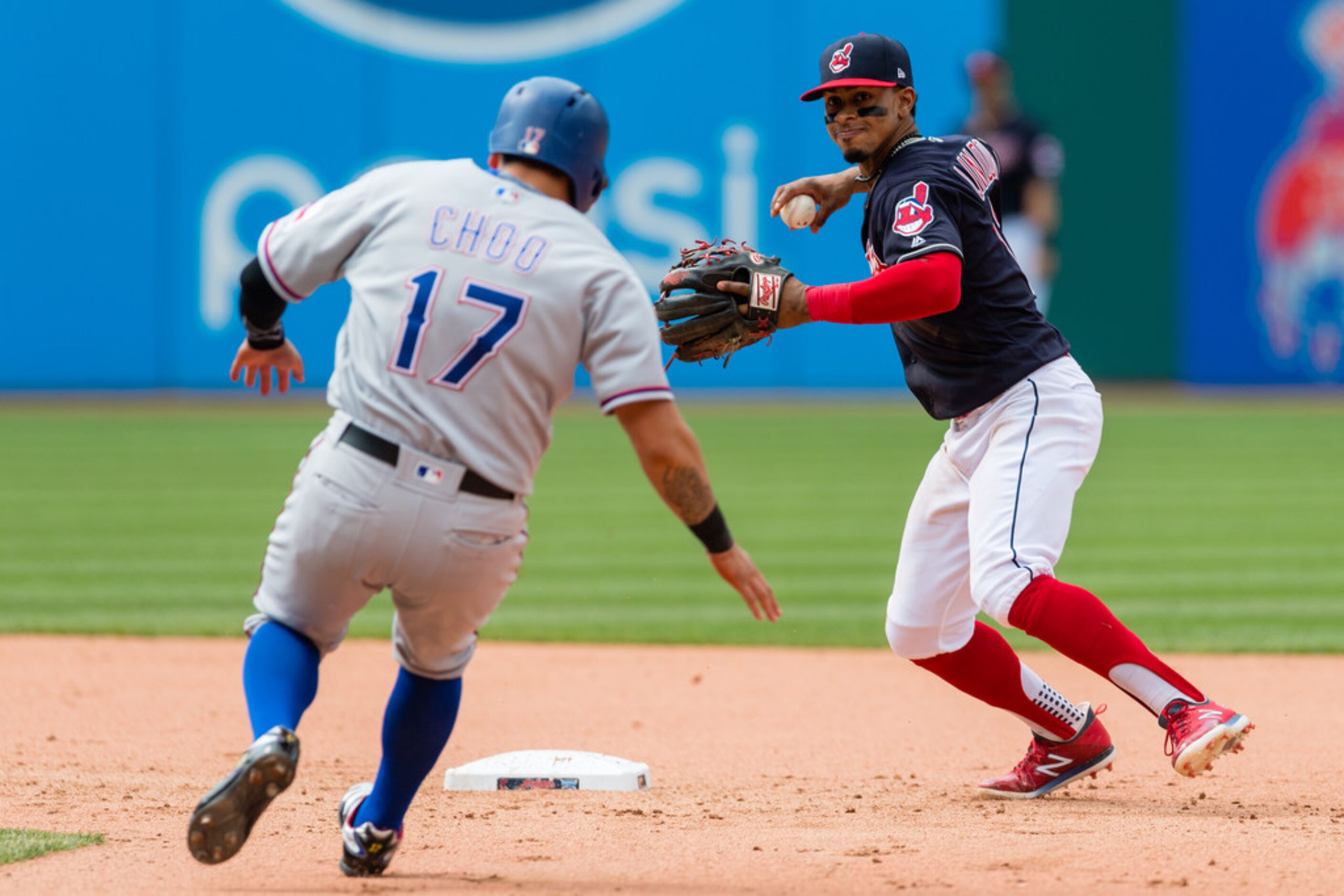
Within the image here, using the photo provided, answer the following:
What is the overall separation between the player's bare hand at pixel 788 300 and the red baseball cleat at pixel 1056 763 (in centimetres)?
139

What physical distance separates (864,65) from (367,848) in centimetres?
225

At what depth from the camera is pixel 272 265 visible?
3545 millimetres

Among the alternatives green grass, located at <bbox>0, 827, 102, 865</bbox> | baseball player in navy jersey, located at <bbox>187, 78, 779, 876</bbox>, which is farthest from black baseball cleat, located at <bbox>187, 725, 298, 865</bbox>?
green grass, located at <bbox>0, 827, 102, 865</bbox>

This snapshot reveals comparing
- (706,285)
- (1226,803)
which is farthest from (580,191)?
(1226,803)

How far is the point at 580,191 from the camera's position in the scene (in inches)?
142

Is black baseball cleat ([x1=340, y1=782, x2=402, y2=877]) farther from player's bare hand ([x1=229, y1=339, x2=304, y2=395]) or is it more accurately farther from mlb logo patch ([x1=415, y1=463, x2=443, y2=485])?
player's bare hand ([x1=229, y1=339, x2=304, y2=395])

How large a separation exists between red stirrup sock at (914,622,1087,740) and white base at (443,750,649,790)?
86 centimetres

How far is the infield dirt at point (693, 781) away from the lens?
3750 millimetres

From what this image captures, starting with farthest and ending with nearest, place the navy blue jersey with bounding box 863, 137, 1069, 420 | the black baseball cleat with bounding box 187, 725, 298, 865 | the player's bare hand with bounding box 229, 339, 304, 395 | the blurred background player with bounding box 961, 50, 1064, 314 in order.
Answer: the blurred background player with bounding box 961, 50, 1064, 314 → the navy blue jersey with bounding box 863, 137, 1069, 420 → the player's bare hand with bounding box 229, 339, 304, 395 → the black baseball cleat with bounding box 187, 725, 298, 865

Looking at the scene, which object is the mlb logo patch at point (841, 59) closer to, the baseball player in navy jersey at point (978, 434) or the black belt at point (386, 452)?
the baseball player in navy jersey at point (978, 434)

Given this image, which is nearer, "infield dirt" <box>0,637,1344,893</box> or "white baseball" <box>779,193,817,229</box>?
"infield dirt" <box>0,637,1344,893</box>

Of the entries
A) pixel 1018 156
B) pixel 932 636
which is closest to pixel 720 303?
pixel 932 636

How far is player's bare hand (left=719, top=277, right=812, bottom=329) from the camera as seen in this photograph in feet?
14.0

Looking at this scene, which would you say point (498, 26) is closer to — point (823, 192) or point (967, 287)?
point (823, 192)
